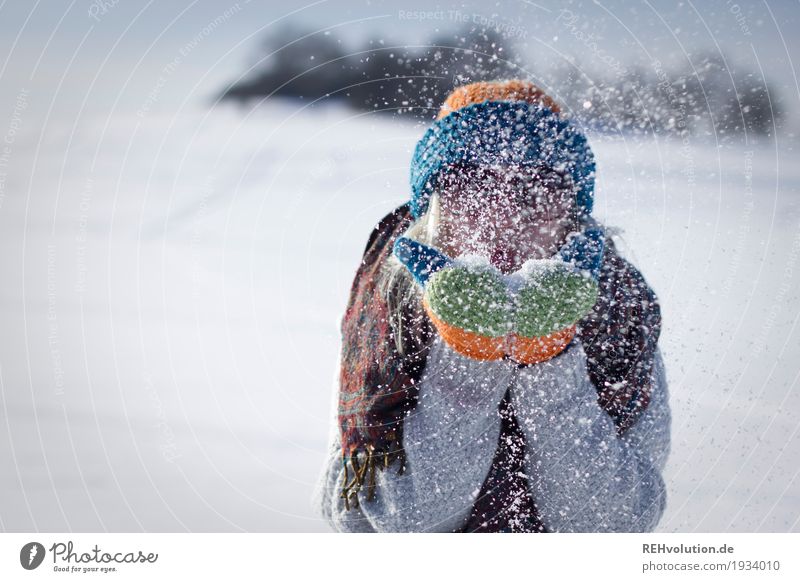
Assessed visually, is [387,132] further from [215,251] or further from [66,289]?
[66,289]

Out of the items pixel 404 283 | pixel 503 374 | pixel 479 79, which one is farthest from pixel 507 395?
pixel 479 79

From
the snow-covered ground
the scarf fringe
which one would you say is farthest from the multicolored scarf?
the snow-covered ground

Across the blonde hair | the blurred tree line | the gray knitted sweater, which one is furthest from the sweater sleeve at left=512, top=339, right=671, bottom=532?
the blurred tree line

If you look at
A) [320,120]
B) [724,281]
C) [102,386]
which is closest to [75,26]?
[320,120]

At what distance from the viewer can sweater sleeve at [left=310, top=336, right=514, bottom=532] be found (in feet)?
2.18

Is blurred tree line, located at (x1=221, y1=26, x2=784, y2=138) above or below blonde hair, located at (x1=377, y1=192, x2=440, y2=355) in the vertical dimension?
above

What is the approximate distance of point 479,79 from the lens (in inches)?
30.5

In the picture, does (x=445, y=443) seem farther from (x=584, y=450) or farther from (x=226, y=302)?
(x=226, y=302)

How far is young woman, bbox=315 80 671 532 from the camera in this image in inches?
25.2

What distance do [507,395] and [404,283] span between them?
13 centimetres

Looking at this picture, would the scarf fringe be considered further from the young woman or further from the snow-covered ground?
the snow-covered ground

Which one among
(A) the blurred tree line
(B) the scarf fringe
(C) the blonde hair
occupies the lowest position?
(B) the scarf fringe

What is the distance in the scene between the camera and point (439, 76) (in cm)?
78

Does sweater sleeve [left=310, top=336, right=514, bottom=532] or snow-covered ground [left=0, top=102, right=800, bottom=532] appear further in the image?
snow-covered ground [left=0, top=102, right=800, bottom=532]
